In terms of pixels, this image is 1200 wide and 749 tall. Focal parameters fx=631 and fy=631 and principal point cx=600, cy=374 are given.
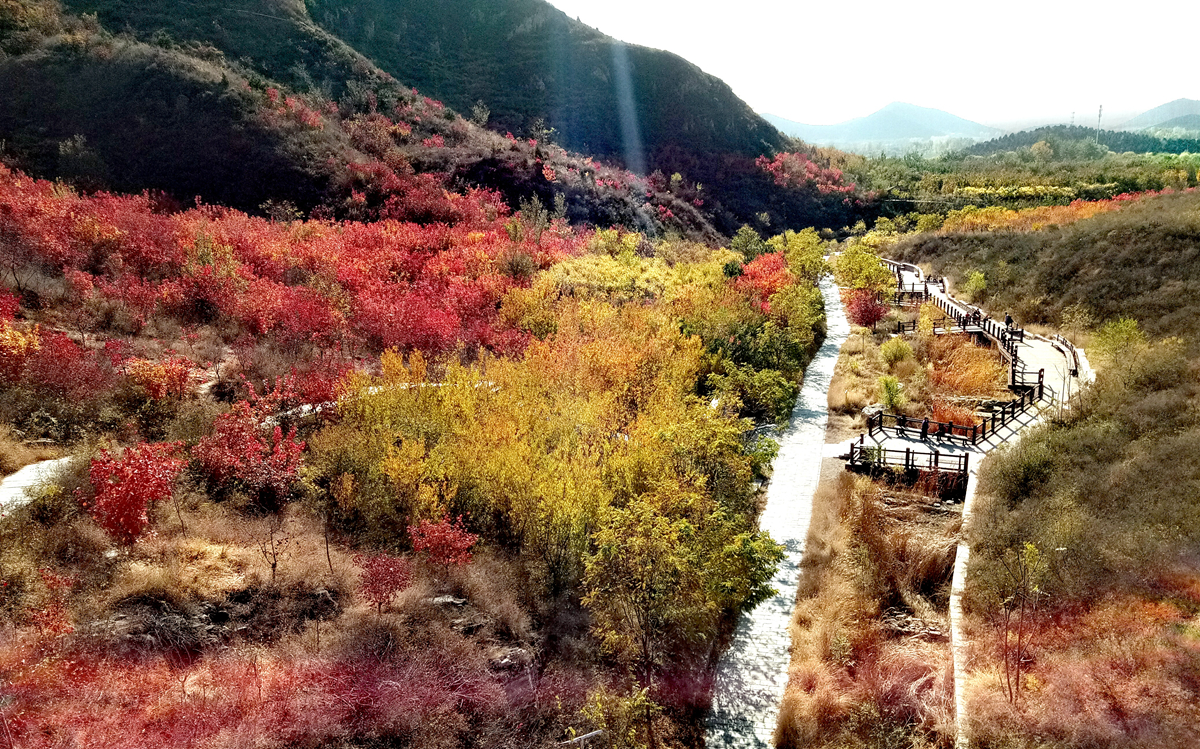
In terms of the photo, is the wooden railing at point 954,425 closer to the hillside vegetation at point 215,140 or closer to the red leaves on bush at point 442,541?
the red leaves on bush at point 442,541

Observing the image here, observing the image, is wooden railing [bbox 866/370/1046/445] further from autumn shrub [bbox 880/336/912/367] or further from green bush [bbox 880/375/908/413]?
autumn shrub [bbox 880/336/912/367]

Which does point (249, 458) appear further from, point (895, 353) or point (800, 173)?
point (800, 173)

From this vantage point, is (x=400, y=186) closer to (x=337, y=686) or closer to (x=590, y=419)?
(x=590, y=419)

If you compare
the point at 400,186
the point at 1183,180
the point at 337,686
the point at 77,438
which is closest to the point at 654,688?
the point at 337,686

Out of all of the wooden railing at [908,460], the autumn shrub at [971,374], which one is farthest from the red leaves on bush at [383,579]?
the autumn shrub at [971,374]

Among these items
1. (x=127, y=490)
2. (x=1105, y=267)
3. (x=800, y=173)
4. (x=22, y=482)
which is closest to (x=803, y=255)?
(x=1105, y=267)

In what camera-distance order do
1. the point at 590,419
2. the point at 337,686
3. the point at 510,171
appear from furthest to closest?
the point at 510,171, the point at 590,419, the point at 337,686
